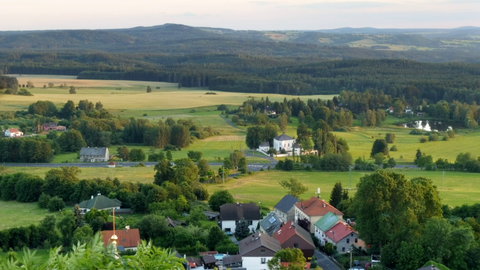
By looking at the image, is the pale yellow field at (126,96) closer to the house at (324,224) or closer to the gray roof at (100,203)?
the gray roof at (100,203)

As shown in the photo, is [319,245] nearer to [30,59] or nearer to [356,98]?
[356,98]

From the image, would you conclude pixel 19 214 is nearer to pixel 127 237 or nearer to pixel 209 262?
pixel 127 237

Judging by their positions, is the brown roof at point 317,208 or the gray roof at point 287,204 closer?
the brown roof at point 317,208

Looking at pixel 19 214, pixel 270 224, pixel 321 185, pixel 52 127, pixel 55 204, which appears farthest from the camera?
pixel 52 127

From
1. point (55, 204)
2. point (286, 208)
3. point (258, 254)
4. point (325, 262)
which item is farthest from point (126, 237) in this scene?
point (286, 208)

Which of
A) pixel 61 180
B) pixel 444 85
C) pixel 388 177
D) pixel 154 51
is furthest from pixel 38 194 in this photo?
pixel 154 51

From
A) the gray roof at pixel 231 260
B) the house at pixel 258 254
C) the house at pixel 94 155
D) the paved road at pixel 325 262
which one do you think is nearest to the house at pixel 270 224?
the paved road at pixel 325 262

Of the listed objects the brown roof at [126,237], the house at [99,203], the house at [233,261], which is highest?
the brown roof at [126,237]
